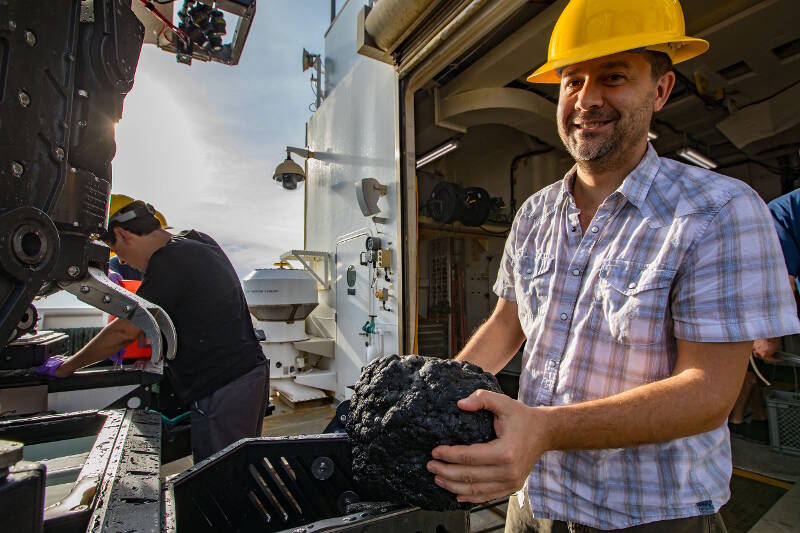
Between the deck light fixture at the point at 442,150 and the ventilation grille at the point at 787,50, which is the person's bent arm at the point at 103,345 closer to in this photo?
the deck light fixture at the point at 442,150

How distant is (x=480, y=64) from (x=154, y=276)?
3.32 meters

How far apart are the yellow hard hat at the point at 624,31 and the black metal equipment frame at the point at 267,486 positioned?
121 cm

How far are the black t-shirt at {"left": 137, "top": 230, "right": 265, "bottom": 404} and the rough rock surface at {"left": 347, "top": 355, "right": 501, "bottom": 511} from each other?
142 centimetres

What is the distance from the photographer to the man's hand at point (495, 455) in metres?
0.66

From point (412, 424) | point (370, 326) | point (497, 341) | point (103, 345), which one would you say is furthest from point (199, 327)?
point (370, 326)

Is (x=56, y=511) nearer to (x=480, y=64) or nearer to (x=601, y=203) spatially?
(x=601, y=203)

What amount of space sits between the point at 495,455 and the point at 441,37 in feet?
9.91

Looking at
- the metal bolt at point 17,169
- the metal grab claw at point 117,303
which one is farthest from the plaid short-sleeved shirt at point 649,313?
the metal bolt at point 17,169

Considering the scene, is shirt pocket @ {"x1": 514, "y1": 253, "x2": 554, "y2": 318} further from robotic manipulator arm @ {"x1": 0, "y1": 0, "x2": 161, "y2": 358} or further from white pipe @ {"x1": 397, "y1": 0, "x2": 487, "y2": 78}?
white pipe @ {"x1": 397, "y1": 0, "x2": 487, "y2": 78}

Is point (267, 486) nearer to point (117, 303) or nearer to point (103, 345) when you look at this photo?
point (117, 303)

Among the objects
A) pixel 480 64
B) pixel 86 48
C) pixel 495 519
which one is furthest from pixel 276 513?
pixel 480 64

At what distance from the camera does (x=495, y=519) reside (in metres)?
2.49

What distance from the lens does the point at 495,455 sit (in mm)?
649

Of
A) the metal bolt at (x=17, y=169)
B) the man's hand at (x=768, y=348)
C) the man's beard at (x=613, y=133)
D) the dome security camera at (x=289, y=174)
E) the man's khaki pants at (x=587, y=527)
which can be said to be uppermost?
the dome security camera at (x=289, y=174)
